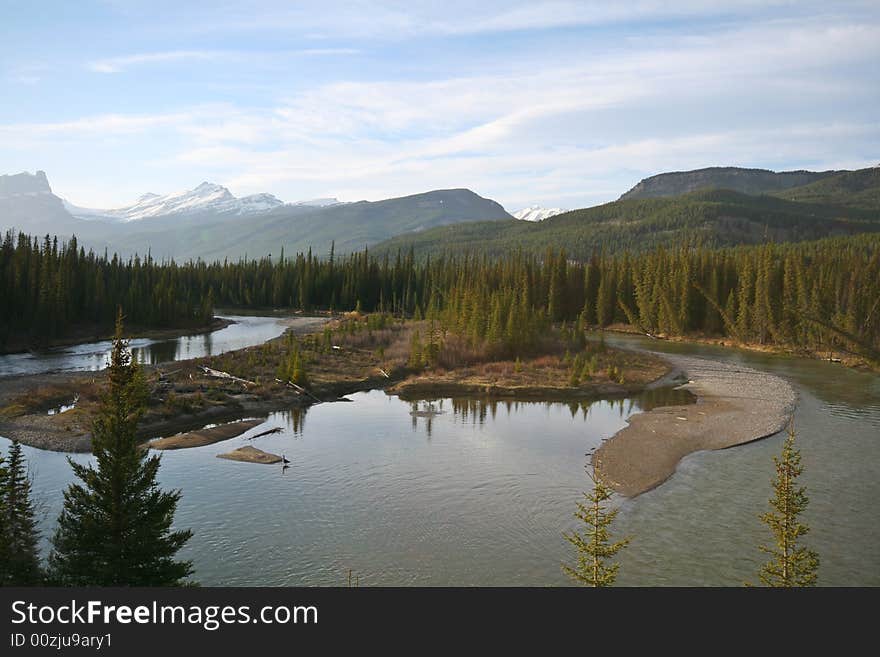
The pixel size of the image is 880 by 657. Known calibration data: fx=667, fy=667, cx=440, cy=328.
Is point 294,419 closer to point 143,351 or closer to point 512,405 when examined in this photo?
point 512,405

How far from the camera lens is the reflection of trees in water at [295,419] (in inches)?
1597

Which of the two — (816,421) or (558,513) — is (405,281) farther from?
(558,513)

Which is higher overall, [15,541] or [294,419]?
[15,541]

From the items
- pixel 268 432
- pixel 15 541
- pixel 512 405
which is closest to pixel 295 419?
pixel 268 432

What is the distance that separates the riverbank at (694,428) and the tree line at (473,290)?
557 cm

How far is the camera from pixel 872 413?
46500mm

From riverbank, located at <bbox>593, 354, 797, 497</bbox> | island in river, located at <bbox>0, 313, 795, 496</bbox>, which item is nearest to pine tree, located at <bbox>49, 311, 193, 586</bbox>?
riverbank, located at <bbox>593, 354, 797, 497</bbox>

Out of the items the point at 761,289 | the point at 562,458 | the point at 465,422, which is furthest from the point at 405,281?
the point at 562,458

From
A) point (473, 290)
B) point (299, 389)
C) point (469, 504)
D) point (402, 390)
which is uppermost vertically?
point (473, 290)

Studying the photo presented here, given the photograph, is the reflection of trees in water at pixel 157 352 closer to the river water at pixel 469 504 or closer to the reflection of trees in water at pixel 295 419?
the reflection of trees in water at pixel 295 419

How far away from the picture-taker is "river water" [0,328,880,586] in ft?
71.0

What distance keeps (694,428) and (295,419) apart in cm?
2553

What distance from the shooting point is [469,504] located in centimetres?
2778

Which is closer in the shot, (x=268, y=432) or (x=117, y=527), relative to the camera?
(x=117, y=527)
